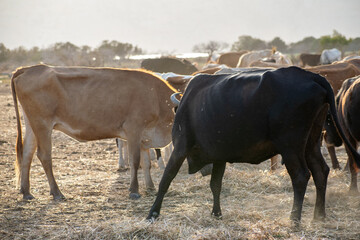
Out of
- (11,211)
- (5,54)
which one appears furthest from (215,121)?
(5,54)

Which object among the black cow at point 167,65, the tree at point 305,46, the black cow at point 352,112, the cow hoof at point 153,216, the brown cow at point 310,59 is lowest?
the tree at point 305,46

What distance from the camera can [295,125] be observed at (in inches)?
210

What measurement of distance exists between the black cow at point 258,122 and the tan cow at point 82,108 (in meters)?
1.91

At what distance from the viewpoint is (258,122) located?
17.9 ft

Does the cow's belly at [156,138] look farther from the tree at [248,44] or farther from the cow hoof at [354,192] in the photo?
the tree at [248,44]

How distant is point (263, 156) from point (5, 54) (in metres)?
59.4

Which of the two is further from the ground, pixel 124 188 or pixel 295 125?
pixel 295 125

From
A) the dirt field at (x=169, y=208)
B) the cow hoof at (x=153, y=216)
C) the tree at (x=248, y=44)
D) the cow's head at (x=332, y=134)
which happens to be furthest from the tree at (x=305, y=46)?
the cow hoof at (x=153, y=216)

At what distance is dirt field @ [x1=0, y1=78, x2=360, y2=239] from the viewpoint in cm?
545

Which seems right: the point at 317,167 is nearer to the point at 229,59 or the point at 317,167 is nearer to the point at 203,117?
the point at 203,117

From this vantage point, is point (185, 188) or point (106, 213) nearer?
point (106, 213)

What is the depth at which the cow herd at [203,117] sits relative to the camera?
5.42 metres

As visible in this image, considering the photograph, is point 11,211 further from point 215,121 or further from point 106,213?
point 215,121

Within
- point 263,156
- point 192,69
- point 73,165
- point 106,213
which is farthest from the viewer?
point 192,69
